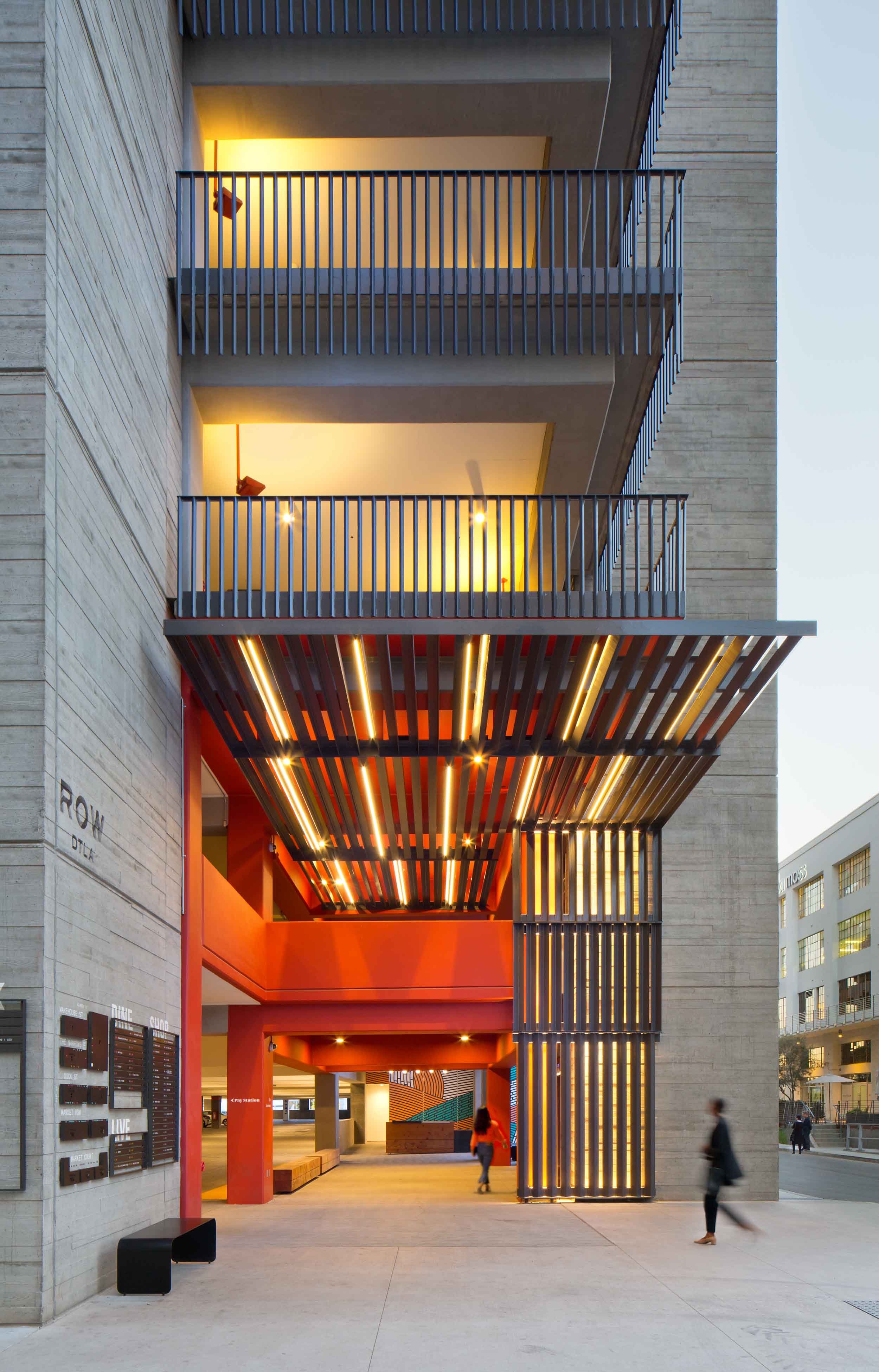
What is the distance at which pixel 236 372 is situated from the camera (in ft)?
40.4

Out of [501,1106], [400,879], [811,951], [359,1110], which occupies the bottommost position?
[359,1110]

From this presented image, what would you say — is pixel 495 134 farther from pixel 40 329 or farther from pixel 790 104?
pixel 790 104

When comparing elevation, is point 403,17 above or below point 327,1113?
above

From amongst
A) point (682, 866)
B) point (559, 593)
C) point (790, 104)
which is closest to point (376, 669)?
point (559, 593)

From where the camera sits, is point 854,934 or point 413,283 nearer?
point 413,283

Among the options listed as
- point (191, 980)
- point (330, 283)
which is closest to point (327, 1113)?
point (191, 980)

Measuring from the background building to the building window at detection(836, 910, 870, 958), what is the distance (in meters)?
0.05

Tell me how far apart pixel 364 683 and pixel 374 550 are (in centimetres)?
160

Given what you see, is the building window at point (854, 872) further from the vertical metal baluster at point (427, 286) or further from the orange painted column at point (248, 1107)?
the vertical metal baluster at point (427, 286)

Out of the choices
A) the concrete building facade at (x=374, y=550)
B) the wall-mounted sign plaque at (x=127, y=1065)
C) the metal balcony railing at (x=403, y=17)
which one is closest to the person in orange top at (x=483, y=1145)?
the concrete building facade at (x=374, y=550)

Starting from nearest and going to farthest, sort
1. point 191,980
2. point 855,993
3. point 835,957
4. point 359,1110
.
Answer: point 191,980 < point 359,1110 < point 855,993 < point 835,957

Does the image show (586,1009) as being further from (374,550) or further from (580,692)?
(374,550)

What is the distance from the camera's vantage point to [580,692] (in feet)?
39.0

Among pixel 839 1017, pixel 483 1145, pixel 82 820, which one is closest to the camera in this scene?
pixel 82 820
